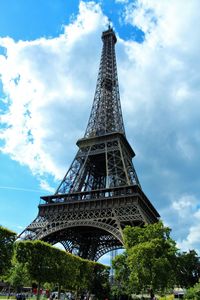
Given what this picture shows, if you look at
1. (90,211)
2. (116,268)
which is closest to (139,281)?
(116,268)

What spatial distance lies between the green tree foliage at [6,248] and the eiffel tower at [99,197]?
16.2 metres

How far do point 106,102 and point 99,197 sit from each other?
2696 cm

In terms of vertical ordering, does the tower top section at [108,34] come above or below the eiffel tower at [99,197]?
above

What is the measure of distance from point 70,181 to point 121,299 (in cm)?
2122

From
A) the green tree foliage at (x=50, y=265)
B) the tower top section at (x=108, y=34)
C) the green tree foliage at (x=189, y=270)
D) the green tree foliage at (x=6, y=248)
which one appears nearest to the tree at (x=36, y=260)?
the green tree foliage at (x=50, y=265)

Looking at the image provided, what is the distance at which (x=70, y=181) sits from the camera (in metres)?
58.5

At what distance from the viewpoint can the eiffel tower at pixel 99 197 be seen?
48.2 meters

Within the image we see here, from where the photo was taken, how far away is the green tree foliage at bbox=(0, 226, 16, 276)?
1169 inches

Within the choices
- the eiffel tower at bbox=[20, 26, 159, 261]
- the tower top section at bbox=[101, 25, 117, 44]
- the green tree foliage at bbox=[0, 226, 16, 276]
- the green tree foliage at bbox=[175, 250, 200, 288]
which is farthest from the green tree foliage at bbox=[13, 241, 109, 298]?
the tower top section at bbox=[101, 25, 117, 44]

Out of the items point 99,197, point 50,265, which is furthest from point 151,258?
point 99,197

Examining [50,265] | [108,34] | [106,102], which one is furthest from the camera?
[108,34]

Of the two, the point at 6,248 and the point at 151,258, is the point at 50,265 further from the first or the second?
the point at 151,258

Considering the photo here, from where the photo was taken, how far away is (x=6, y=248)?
30.3m

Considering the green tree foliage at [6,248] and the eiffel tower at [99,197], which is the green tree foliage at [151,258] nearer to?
the eiffel tower at [99,197]
